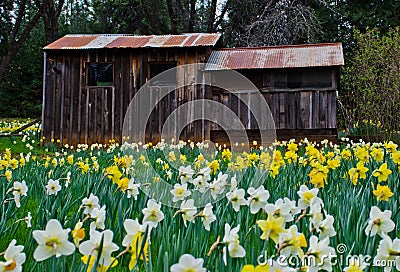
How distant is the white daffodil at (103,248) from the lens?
987mm

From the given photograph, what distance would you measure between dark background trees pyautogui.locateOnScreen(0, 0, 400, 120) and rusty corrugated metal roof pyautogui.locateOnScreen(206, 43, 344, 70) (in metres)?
3.23

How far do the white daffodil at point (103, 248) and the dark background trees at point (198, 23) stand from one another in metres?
14.8

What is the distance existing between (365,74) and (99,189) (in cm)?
1069

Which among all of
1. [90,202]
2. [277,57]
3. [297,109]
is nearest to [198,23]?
[277,57]

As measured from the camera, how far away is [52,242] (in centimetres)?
93

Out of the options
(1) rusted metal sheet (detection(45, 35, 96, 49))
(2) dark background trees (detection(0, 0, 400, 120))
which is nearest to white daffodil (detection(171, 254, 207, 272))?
(1) rusted metal sheet (detection(45, 35, 96, 49))

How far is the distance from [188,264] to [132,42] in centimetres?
1156

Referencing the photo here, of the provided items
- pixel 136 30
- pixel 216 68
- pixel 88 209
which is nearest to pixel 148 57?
pixel 216 68

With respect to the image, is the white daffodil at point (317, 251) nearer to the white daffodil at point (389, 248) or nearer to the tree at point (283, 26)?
the white daffodil at point (389, 248)

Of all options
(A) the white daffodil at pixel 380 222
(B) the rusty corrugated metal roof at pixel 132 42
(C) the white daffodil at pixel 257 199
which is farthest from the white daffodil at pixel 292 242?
(B) the rusty corrugated metal roof at pixel 132 42

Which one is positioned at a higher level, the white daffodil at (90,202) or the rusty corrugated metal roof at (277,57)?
the rusty corrugated metal roof at (277,57)

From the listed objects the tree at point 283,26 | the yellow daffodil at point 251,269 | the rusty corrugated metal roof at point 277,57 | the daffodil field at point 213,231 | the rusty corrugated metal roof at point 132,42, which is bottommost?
the daffodil field at point 213,231

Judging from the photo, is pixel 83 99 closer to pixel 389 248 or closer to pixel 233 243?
pixel 233 243

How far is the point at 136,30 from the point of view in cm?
2488
